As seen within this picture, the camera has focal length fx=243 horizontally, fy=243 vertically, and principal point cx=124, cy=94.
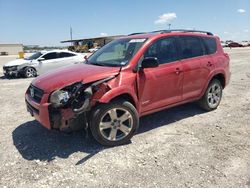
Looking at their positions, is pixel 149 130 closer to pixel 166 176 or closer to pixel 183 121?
pixel 183 121

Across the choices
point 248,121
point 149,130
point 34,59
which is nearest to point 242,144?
point 248,121

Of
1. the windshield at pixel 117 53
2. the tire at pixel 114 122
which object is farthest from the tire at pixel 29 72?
the tire at pixel 114 122

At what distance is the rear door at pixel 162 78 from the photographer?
4.25 m

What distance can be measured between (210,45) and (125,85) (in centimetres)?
282

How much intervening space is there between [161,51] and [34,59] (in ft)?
32.4

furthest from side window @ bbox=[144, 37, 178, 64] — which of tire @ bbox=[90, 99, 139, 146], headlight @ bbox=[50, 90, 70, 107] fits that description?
headlight @ bbox=[50, 90, 70, 107]

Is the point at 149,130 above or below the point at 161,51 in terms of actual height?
below

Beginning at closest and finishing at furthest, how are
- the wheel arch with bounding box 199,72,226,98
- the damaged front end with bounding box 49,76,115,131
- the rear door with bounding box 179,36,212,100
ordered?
the damaged front end with bounding box 49,76,115,131 < the rear door with bounding box 179,36,212,100 < the wheel arch with bounding box 199,72,226,98

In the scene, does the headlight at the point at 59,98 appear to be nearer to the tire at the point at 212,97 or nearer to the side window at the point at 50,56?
the tire at the point at 212,97

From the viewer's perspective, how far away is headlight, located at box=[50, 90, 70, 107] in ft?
11.7

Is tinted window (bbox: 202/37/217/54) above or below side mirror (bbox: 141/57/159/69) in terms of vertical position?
above

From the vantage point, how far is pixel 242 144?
399 centimetres

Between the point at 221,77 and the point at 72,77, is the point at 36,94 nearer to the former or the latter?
the point at 72,77

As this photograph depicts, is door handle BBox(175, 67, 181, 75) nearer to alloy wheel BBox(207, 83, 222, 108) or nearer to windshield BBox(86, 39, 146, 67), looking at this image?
windshield BBox(86, 39, 146, 67)
